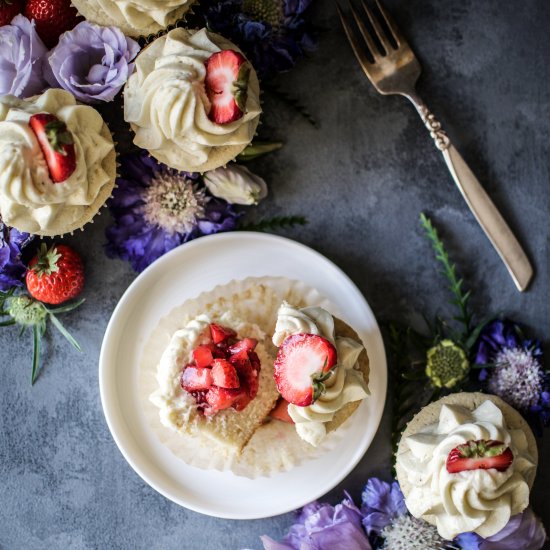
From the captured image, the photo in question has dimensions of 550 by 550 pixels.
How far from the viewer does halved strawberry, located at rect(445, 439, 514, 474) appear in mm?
1971

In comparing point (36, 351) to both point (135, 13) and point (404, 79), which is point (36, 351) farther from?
point (404, 79)

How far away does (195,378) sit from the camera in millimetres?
2189

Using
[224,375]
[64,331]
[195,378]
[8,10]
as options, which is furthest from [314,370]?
[8,10]

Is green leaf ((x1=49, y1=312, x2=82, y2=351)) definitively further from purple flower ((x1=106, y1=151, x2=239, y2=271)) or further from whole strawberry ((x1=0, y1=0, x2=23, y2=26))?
whole strawberry ((x1=0, y1=0, x2=23, y2=26))

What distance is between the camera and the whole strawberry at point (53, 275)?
2336mm

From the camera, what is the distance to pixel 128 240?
2.39 m

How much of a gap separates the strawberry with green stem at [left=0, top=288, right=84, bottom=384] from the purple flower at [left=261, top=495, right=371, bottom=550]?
0.94 metres

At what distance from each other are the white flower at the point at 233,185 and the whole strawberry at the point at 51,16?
0.63 m

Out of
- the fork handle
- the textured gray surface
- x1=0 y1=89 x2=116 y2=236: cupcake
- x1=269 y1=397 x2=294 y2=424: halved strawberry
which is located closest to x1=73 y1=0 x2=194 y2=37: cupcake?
x1=0 y1=89 x2=116 y2=236: cupcake

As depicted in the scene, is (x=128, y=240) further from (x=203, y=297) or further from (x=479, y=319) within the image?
(x=479, y=319)

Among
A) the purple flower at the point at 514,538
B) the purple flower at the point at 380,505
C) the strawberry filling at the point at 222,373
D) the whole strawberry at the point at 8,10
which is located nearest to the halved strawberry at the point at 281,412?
the strawberry filling at the point at 222,373

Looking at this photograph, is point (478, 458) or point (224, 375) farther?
point (224, 375)

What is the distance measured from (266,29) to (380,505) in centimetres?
155

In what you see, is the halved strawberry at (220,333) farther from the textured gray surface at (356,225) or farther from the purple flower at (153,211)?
the textured gray surface at (356,225)
